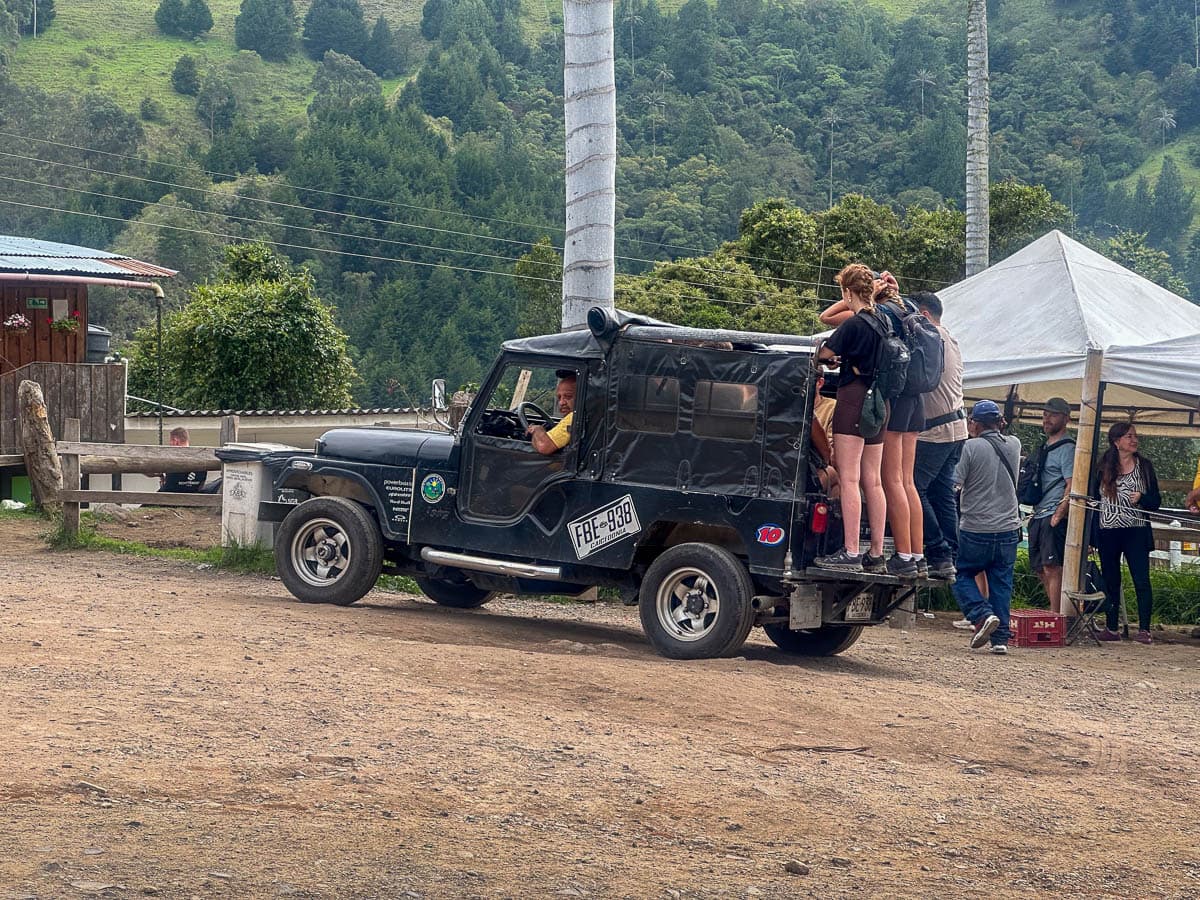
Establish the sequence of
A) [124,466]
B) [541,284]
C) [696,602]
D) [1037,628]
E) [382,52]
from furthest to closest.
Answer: [382,52] → [541,284] → [124,466] → [1037,628] → [696,602]

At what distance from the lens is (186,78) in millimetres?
130500

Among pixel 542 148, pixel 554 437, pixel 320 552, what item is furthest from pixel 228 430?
pixel 542 148

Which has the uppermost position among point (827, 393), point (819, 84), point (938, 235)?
point (819, 84)

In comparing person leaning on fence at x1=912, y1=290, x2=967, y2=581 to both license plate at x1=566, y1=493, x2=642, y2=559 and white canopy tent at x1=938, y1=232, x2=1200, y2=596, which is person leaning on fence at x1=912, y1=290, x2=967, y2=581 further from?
license plate at x1=566, y1=493, x2=642, y2=559

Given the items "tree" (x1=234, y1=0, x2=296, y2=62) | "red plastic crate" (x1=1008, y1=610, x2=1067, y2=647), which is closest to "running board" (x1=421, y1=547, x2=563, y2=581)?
"red plastic crate" (x1=1008, y1=610, x2=1067, y2=647)

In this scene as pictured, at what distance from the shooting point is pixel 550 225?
92.8m

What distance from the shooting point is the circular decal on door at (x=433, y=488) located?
34.9 feet

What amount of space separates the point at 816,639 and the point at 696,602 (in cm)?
137

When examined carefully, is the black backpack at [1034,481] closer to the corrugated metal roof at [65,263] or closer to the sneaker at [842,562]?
the sneaker at [842,562]

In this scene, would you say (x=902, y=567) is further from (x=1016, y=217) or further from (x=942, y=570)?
(x=1016, y=217)

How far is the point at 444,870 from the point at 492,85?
11933 cm

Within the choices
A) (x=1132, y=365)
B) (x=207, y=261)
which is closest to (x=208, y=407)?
(x=1132, y=365)

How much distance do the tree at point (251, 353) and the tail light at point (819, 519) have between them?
2748cm

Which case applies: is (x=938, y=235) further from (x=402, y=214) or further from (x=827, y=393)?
(x=402, y=214)
